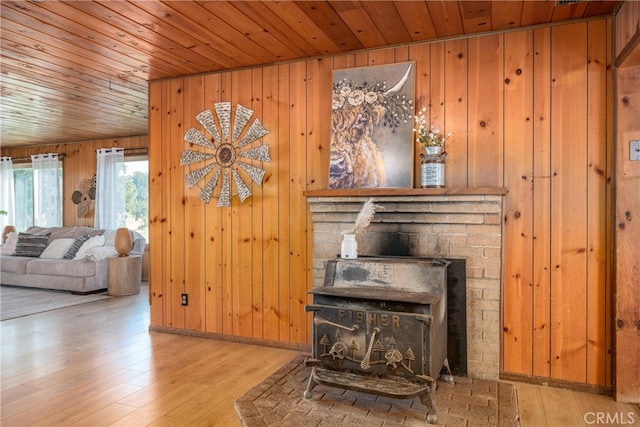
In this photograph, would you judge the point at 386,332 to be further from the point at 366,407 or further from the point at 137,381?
the point at 137,381

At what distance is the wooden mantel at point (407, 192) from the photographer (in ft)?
9.03

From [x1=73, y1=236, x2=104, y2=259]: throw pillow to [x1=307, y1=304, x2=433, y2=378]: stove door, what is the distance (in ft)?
15.3

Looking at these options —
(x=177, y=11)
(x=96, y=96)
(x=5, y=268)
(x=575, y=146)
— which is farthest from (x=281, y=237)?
(x=5, y=268)

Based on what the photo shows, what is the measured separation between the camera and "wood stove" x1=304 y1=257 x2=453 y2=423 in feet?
7.70

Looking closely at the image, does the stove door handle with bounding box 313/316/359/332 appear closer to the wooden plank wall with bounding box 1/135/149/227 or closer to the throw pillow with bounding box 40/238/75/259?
the throw pillow with bounding box 40/238/75/259

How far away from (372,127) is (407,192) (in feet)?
1.91

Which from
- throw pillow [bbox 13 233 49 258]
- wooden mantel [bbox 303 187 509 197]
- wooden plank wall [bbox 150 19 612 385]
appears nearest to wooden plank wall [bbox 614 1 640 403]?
wooden plank wall [bbox 150 19 612 385]

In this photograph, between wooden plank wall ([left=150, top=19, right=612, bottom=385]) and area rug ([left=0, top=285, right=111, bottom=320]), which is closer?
wooden plank wall ([left=150, top=19, right=612, bottom=385])

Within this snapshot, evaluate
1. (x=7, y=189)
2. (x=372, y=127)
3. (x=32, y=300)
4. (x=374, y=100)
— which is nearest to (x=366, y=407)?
(x=372, y=127)

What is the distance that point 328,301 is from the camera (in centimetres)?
257

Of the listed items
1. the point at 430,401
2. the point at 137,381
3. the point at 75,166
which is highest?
the point at 75,166

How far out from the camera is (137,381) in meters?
2.87

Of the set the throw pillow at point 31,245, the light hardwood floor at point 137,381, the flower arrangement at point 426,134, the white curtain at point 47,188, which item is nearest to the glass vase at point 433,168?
the flower arrangement at point 426,134

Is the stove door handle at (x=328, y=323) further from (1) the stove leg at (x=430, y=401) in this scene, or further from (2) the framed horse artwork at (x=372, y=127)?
(2) the framed horse artwork at (x=372, y=127)
